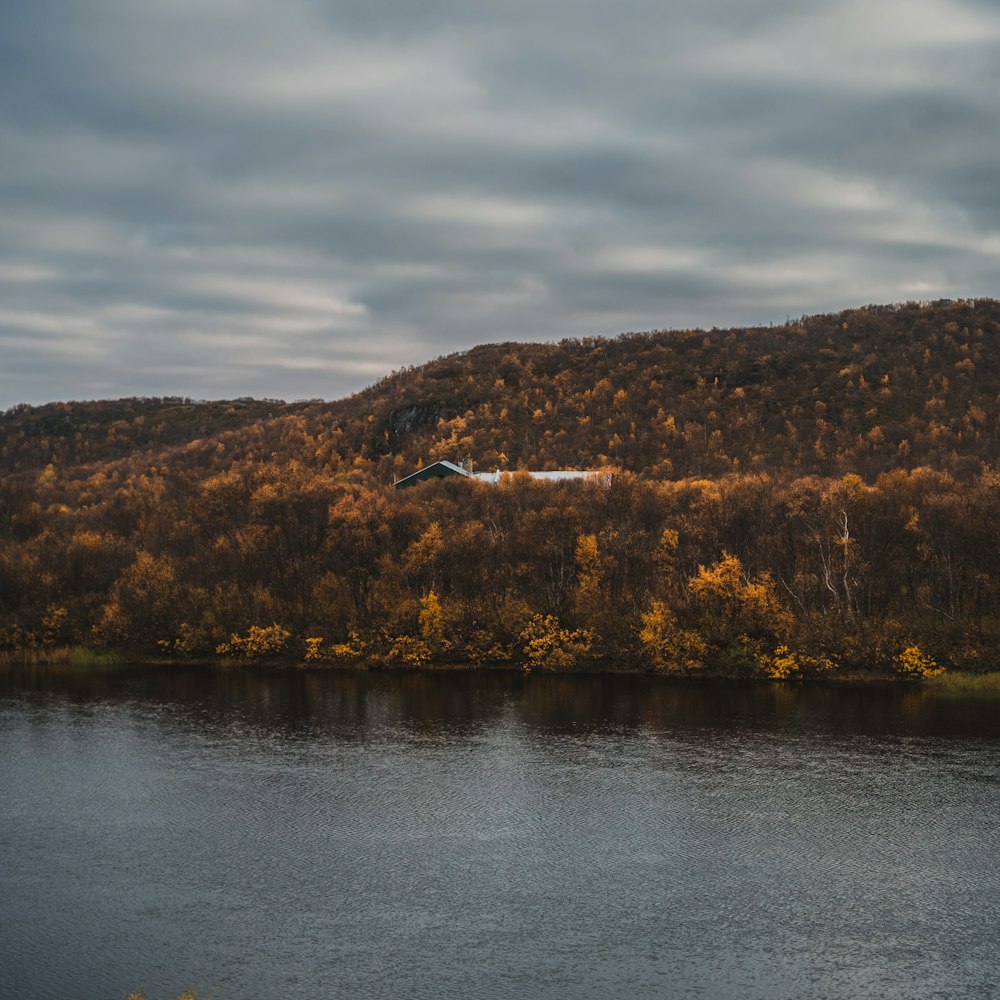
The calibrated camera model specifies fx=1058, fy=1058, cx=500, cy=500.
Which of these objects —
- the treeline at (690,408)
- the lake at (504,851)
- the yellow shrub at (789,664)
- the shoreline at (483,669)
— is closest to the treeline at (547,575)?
the yellow shrub at (789,664)

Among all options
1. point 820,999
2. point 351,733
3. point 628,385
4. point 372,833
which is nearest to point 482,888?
point 372,833

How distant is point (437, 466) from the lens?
8169 cm

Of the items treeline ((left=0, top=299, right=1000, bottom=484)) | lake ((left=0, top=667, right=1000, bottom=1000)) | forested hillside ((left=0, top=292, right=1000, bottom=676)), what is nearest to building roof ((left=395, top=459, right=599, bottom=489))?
forested hillside ((left=0, top=292, right=1000, bottom=676))

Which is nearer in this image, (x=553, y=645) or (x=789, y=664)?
(x=789, y=664)

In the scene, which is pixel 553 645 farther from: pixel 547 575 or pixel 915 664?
pixel 915 664

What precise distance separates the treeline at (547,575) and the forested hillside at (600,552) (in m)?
0.15

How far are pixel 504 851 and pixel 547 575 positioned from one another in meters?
35.0

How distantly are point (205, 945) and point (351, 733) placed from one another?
20.3 meters

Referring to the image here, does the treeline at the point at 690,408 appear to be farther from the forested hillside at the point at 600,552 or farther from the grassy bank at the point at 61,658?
the grassy bank at the point at 61,658

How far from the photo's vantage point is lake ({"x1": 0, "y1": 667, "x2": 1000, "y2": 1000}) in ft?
68.8

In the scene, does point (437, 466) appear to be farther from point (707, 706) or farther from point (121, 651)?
point (707, 706)

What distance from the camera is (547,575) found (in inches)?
2462

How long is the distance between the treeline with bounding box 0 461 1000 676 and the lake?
26.9 feet

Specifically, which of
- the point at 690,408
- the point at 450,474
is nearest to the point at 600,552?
the point at 450,474
